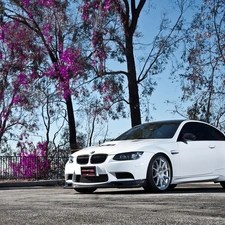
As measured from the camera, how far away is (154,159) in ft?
36.7

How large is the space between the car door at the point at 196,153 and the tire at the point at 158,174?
0.44 metres

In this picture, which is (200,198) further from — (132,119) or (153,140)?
(132,119)

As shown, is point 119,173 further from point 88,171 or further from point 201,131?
point 201,131

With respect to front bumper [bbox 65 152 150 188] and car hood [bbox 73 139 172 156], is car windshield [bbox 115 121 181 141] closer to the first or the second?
car hood [bbox 73 139 172 156]

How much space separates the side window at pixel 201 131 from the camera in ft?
40.8

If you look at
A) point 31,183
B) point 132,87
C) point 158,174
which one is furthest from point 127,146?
point 132,87

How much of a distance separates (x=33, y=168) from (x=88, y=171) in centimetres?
1328

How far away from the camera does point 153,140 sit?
11.7 m

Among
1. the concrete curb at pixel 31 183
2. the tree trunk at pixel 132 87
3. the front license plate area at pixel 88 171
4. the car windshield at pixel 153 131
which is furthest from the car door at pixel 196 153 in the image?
the tree trunk at pixel 132 87

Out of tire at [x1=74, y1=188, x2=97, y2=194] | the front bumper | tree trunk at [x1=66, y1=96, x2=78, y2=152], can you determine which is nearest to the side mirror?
the front bumper

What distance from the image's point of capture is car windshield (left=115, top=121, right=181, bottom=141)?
12.1 metres

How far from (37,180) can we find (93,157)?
12.7 m

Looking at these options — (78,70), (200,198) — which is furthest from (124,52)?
(200,198)

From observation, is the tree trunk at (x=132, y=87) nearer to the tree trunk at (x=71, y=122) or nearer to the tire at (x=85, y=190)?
the tree trunk at (x=71, y=122)
